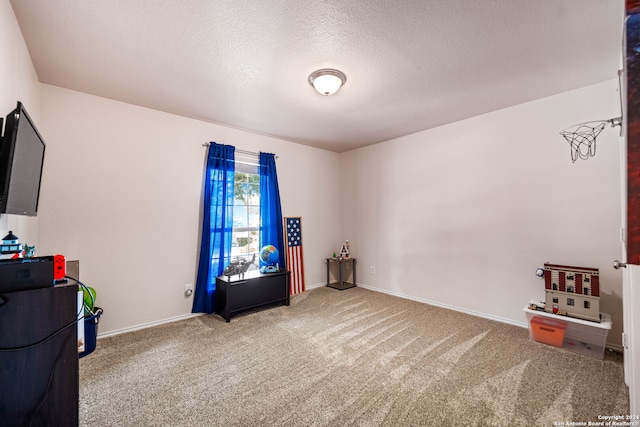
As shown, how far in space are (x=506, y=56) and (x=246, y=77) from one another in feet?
7.13

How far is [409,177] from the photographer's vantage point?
397 cm

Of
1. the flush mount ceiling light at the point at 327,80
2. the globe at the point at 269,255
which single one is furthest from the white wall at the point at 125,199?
the flush mount ceiling light at the point at 327,80

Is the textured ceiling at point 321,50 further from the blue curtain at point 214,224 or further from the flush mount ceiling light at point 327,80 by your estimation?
the blue curtain at point 214,224

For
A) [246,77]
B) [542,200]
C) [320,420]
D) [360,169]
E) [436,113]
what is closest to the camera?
[320,420]

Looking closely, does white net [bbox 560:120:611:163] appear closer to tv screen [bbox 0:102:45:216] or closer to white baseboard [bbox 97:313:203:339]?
tv screen [bbox 0:102:45:216]

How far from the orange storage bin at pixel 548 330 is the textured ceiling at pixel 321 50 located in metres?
2.26

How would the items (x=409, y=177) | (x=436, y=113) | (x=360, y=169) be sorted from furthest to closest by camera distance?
(x=360, y=169) < (x=409, y=177) < (x=436, y=113)

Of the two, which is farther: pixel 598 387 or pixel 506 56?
pixel 506 56

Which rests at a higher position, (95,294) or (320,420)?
(95,294)

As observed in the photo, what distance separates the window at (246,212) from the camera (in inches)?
148

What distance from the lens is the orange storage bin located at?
7.93 ft

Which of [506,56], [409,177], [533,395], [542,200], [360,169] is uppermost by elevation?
[506,56]

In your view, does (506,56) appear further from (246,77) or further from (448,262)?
(448,262)

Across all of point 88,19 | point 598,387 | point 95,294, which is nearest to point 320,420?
point 598,387
